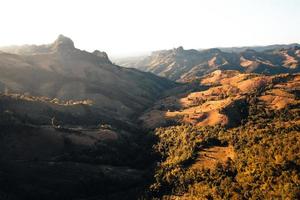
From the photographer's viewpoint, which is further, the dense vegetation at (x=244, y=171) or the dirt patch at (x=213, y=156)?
the dirt patch at (x=213, y=156)

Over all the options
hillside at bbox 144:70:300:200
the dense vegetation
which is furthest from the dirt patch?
the dense vegetation

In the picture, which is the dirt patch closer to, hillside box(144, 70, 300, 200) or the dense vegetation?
hillside box(144, 70, 300, 200)

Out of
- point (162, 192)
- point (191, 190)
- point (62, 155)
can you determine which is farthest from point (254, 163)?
point (62, 155)

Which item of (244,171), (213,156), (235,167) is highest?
(244,171)

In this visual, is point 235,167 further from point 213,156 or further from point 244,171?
point 213,156

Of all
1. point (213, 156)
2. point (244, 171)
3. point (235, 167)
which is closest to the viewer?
point (244, 171)

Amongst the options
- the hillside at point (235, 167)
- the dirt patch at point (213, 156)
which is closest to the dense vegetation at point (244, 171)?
the hillside at point (235, 167)

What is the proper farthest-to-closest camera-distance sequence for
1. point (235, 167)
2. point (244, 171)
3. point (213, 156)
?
point (213, 156) < point (235, 167) < point (244, 171)

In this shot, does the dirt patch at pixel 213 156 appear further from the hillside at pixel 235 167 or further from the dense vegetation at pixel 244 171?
the dense vegetation at pixel 244 171

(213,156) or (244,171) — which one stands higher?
(244,171)

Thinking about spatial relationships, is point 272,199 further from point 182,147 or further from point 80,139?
point 80,139

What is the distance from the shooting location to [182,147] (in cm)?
19625

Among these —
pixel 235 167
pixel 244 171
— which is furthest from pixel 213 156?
pixel 244 171

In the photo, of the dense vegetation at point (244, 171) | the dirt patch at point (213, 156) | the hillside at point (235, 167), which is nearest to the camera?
the dense vegetation at point (244, 171)
